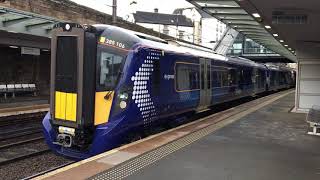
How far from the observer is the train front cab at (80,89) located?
9242 mm

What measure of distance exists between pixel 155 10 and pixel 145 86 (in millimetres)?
90494

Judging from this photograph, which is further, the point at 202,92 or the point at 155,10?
the point at 155,10

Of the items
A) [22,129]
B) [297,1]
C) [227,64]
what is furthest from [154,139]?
[227,64]

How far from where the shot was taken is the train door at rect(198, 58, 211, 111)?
15078 millimetres

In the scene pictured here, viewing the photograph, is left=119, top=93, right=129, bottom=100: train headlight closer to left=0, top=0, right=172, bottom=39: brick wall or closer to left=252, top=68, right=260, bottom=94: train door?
left=0, top=0, right=172, bottom=39: brick wall

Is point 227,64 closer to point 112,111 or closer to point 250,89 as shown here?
point 250,89

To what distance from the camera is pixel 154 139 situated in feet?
32.9

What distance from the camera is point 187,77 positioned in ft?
44.1

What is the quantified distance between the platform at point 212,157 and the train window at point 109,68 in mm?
1367

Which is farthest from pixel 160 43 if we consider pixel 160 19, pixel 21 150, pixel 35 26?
pixel 160 19

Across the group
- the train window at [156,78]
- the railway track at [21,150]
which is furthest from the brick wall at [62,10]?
the train window at [156,78]

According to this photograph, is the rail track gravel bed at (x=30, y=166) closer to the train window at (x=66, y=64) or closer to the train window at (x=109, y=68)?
the train window at (x=66, y=64)

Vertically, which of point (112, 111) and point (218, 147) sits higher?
point (112, 111)

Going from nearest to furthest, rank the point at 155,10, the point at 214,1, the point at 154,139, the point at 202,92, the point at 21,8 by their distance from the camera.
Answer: the point at 154,139, the point at 214,1, the point at 202,92, the point at 21,8, the point at 155,10
